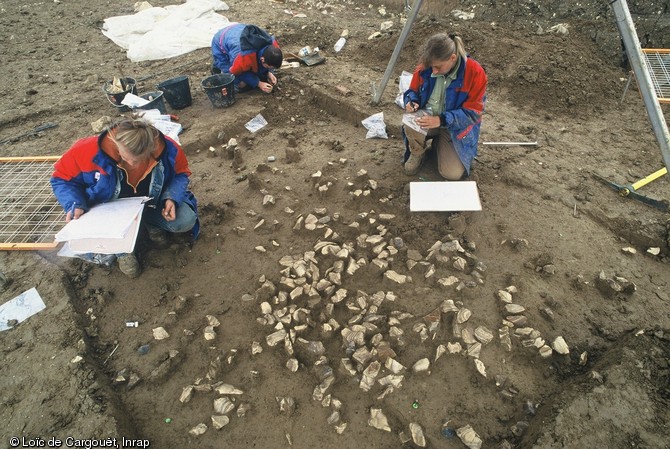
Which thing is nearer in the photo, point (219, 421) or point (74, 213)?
point (219, 421)

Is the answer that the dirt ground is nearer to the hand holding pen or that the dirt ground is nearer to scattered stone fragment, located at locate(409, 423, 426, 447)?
scattered stone fragment, located at locate(409, 423, 426, 447)

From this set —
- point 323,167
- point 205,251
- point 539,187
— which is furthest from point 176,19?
point 539,187

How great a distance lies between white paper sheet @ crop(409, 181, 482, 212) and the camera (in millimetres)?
3607

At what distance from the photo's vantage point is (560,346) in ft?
8.61

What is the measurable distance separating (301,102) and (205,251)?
3029mm

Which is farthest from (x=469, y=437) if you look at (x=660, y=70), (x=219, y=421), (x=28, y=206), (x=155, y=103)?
(x=660, y=70)

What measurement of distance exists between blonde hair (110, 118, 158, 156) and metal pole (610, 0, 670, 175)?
3.29 meters

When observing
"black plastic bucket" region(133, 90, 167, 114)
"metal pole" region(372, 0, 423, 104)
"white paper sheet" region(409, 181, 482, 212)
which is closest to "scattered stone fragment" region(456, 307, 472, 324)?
"white paper sheet" region(409, 181, 482, 212)

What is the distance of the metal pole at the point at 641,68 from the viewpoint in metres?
2.49

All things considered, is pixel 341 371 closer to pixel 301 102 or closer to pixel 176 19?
pixel 301 102

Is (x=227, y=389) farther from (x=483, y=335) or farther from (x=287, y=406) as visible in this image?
(x=483, y=335)

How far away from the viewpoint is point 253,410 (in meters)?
2.50

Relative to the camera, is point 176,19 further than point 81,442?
Yes

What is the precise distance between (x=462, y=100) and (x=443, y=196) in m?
0.92
